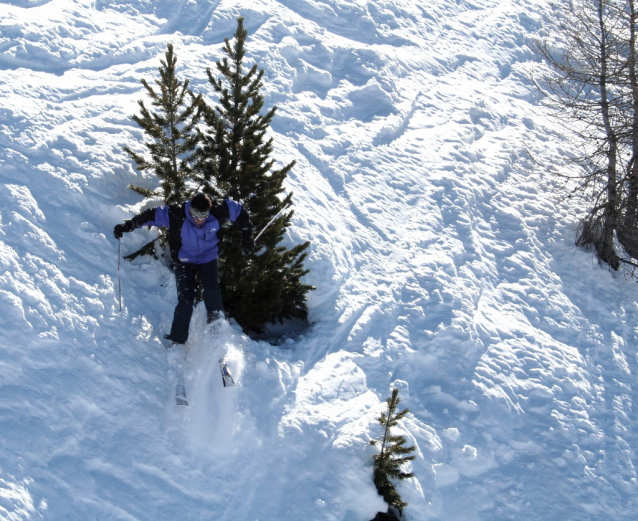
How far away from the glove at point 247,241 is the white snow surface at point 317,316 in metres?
1.08

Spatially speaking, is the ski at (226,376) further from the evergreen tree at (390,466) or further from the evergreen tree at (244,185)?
the evergreen tree at (390,466)

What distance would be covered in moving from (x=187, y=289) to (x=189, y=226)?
32.9 inches

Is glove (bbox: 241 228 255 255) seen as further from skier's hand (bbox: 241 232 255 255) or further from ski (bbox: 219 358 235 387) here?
ski (bbox: 219 358 235 387)

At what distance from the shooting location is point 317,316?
9.50 m

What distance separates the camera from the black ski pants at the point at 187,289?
7.19m

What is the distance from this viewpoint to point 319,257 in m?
9.88

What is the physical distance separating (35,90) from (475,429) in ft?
31.6

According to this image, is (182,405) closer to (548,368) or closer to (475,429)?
(475,429)

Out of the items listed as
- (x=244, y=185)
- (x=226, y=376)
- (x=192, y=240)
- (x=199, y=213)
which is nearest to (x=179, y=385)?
(x=226, y=376)

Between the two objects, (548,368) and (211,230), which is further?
(548,368)

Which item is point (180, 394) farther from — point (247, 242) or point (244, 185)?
point (244, 185)

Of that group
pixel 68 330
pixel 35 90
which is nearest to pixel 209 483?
pixel 68 330

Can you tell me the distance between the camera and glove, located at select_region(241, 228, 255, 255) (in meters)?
7.44

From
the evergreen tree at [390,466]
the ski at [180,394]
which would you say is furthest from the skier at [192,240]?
the evergreen tree at [390,466]
